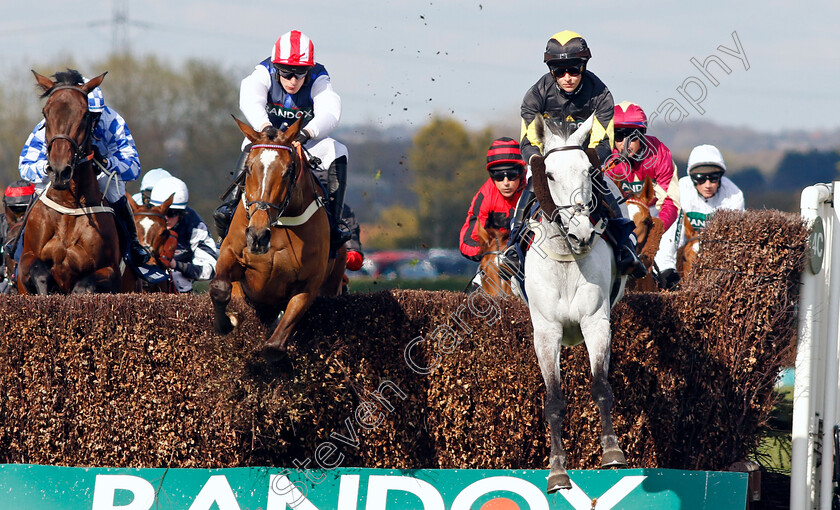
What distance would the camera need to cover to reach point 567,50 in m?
6.57

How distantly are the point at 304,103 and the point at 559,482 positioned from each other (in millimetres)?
3206

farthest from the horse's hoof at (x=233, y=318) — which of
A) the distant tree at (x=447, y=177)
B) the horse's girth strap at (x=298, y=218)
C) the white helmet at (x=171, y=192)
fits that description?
the distant tree at (x=447, y=177)

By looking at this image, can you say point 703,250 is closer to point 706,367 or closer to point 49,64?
point 706,367

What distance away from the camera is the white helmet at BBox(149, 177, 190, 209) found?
10.9 meters

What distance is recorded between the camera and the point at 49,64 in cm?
2775

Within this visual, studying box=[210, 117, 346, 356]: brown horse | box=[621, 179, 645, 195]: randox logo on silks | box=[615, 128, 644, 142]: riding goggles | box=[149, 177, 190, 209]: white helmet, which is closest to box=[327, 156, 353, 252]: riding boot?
box=[210, 117, 346, 356]: brown horse

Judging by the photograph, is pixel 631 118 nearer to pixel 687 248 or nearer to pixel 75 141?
pixel 687 248

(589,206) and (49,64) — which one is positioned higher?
(49,64)

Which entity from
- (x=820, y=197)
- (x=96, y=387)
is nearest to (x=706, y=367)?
(x=820, y=197)

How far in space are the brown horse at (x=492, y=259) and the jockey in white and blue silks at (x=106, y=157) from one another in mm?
2759

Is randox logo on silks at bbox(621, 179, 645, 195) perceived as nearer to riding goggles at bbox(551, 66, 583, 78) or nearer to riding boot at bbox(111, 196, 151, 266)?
riding goggles at bbox(551, 66, 583, 78)

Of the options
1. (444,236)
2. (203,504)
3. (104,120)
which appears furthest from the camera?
(444,236)

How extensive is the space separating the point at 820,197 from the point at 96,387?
4.83 m

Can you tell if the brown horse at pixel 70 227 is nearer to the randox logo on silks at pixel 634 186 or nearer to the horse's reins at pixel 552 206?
the horse's reins at pixel 552 206
